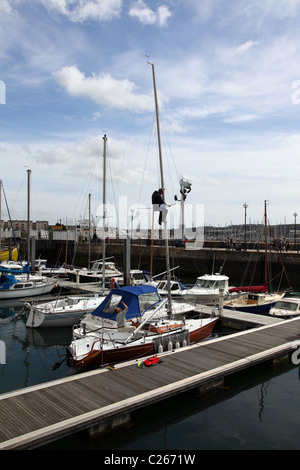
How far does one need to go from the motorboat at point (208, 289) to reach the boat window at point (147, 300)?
798cm

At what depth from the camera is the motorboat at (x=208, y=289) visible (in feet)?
72.9

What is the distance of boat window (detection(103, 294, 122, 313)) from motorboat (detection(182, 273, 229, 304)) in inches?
364

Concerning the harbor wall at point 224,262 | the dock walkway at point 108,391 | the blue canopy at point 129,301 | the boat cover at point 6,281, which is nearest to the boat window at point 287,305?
the harbor wall at point 224,262

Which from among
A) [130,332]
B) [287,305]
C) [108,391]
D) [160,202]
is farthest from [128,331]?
[287,305]

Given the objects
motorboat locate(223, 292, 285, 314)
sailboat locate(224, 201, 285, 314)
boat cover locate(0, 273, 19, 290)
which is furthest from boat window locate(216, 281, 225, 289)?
boat cover locate(0, 273, 19, 290)

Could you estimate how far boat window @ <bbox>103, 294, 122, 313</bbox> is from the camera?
13.9 metres

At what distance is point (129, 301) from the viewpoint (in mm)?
13688

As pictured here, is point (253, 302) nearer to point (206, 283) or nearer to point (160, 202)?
point (206, 283)

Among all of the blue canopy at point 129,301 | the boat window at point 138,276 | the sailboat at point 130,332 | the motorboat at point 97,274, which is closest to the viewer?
the sailboat at point 130,332

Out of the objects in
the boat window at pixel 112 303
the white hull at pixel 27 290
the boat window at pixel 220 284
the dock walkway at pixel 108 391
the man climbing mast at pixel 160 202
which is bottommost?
the white hull at pixel 27 290

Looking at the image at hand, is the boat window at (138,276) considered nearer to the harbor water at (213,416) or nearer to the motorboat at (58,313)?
the motorboat at (58,313)

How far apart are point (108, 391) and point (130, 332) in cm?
376

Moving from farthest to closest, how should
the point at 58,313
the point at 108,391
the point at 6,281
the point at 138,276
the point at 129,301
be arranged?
the point at 138,276 < the point at 6,281 < the point at 58,313 < the point at 129,301 < the point at 108,391
